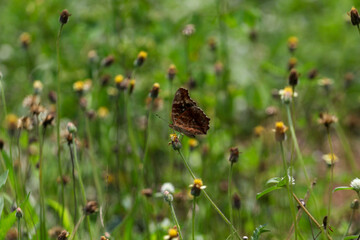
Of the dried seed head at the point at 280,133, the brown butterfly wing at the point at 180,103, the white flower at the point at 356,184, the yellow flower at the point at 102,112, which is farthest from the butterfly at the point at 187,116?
the yellow flower at the point at 102,112

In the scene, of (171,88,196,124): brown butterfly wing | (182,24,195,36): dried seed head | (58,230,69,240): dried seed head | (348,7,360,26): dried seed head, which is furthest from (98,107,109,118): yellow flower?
(348,7,360,26): dried seed head

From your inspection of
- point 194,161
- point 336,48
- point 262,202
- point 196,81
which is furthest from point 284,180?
point 336,48

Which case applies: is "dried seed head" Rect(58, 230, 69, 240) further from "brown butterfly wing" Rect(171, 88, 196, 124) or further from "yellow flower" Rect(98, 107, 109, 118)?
"yellow flower" Rect(98, 107, 109, 118)

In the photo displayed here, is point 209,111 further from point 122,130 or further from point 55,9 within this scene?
point 55,9

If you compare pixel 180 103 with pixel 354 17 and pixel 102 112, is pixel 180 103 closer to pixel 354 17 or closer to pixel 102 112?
pixel 354 17

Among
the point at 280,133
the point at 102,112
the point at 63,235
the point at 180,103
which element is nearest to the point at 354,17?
the point at 280,133

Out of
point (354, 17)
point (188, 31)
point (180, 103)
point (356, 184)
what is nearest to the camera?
point (356, 184)

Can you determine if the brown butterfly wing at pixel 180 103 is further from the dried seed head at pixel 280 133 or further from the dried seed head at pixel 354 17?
the dried seed head at pixel 354 17

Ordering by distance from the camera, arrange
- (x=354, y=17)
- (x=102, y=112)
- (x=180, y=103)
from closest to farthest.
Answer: (x=354, y=17) < (x=180, y=103) < (x=102, y=112)
